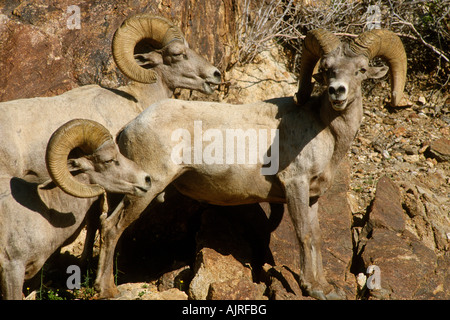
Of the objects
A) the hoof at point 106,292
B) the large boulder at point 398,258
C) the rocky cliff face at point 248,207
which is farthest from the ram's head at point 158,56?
the large boulder at point 398,258

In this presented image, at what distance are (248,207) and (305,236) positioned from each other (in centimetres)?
154

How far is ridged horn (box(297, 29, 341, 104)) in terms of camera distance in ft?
23.0

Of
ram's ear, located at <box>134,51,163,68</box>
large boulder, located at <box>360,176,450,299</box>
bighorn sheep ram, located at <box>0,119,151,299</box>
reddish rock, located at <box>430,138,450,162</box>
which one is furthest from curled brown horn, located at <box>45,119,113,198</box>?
reddish rock, located at <box>430,138,450,162</box>

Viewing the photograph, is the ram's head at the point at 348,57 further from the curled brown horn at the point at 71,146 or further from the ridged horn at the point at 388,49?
the curled brown horn at the point at 71,146

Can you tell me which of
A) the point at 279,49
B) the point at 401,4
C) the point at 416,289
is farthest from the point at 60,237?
the point at 401,4

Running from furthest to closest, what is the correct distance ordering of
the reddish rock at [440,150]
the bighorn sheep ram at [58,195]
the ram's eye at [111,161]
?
the reddish rock at [440,150] < the ram's eye at [111,161] < the bighorn sheep ram at [58,195]

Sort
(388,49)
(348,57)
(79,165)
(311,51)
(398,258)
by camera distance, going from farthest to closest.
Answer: (398,258) → (311,51) → (388,49) → (348,57) → (79,165)

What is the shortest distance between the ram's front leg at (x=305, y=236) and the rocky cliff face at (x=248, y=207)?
19cm

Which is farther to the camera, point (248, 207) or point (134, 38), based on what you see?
point (248, 207)

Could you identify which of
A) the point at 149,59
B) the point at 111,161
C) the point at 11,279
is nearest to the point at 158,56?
the point at 149,59

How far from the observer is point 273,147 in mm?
7453

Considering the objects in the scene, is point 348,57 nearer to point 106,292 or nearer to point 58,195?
point 58,195

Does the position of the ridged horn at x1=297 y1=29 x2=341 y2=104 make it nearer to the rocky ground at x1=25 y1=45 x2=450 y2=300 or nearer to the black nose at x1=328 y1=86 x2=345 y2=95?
the black nose at x1=328 y1=86 x2=345 y2=95

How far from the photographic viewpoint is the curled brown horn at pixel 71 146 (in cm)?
632
